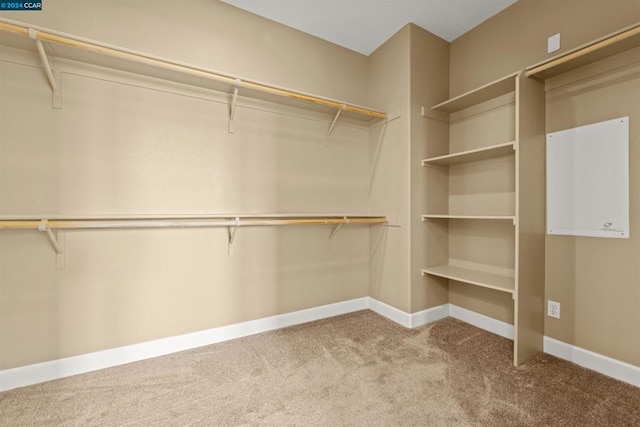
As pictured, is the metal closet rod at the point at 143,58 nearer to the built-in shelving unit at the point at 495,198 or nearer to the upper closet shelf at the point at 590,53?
the built-in shelving unit at the point at 495,198

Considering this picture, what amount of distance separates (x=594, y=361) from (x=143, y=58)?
10.8 feet

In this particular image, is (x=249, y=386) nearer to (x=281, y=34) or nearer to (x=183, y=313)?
(x=183, y=313)

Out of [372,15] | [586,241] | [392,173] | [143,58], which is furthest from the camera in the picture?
→ [392,173]

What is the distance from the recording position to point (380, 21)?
2389mm

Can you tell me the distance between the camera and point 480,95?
2195 mm

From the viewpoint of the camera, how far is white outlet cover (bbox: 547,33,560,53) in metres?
1.92

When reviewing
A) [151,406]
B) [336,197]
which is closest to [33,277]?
[151,406]

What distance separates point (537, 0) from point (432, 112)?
0.97 m

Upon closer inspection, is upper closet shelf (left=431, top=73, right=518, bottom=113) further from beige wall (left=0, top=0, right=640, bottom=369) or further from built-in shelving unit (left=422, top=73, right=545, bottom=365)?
beige wall (left=0, top=0, right=640, bottom=369)

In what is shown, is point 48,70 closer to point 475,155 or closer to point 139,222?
point 139,222

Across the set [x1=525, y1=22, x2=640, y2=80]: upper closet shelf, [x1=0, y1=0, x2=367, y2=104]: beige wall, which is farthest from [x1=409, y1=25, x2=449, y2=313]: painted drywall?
[x1=525, y1=22, x2=640, y2=80]: upper closet shelf

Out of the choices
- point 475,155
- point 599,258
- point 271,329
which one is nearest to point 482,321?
point 599,258

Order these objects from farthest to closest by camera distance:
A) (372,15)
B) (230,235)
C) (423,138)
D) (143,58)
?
(423,138) < (372,15) < (230,235) < (143,58)

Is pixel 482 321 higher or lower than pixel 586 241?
lower
